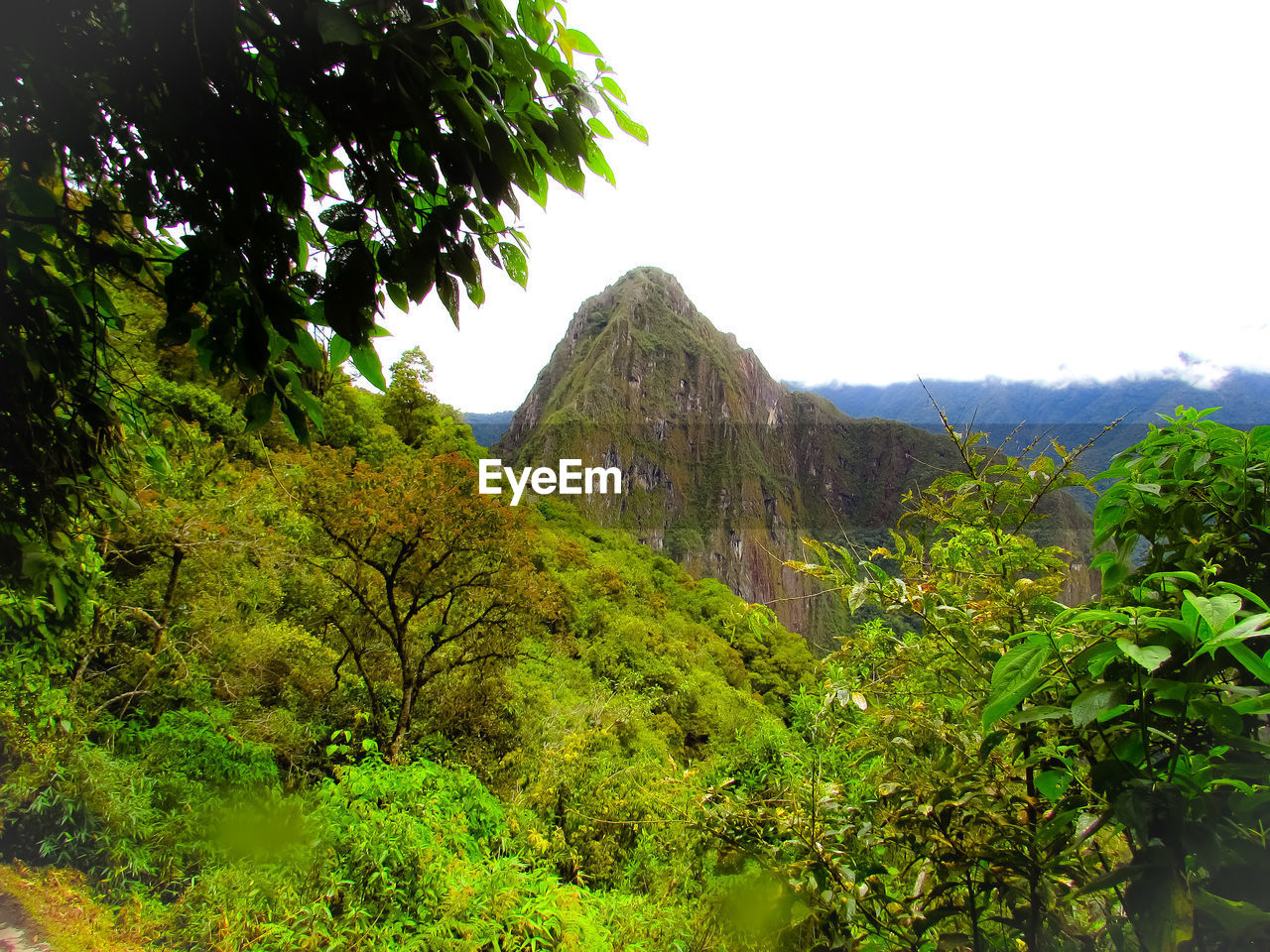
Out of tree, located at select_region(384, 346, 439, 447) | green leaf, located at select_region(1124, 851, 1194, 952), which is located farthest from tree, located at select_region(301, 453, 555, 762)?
tree, located at select_region(384, 346, 439, 447)

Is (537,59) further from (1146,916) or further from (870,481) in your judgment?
(870,481)

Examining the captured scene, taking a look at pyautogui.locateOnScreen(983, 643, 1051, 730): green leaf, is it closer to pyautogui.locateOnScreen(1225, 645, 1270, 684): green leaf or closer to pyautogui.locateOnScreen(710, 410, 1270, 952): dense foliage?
pyautogui.locateOnScreen(710, 410, 1270, 952): dense foliage

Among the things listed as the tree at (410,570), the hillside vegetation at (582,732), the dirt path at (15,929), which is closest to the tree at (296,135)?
the hillside vegetation at (582,732)

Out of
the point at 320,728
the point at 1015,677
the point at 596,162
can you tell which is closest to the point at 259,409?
the point at 596,162

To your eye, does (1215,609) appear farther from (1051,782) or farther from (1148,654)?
(1051,782)

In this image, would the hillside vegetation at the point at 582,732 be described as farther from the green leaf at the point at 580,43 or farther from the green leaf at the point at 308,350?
the green leaf at the point at 580,43

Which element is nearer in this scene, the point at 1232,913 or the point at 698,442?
the point at 1232,913

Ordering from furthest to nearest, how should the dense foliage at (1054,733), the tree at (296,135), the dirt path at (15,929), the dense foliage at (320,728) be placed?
the dense foliage at (320,728)
the dirt path at (15,929)
the tree at (296,135)
the dense foliage at (1054,733)
